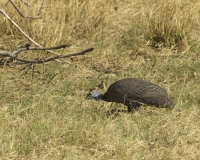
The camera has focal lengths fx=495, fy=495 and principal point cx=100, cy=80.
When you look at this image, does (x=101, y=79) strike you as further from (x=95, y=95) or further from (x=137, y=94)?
(x=137, y=94)

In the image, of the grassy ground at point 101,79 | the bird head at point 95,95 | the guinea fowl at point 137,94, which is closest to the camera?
the grassy ground at point 101,79

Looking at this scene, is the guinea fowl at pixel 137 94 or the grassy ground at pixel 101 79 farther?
the guinea fowl at pixel 137 94

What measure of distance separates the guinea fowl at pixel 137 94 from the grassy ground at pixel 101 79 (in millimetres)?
92

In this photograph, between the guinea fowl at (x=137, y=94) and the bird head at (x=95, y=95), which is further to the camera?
the bird head at (x=95, y=95)

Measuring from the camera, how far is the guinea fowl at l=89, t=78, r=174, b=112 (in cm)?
414

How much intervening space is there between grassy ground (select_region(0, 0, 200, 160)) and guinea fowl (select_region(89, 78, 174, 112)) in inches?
3.6

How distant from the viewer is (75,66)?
5.29m

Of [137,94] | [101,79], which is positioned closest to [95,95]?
[137,94]

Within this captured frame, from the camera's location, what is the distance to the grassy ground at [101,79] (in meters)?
3.54

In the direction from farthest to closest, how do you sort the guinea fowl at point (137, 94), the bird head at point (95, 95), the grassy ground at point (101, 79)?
1. the bird head at point (95, 95)
2. the guinea fowl at point (137, 94)
3. the grassy ground at point (101, 79)

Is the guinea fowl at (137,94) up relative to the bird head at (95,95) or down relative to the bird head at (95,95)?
up

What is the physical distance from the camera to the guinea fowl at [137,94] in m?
4.14

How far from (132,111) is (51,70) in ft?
4.29

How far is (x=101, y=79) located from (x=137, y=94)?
0.95 meters
